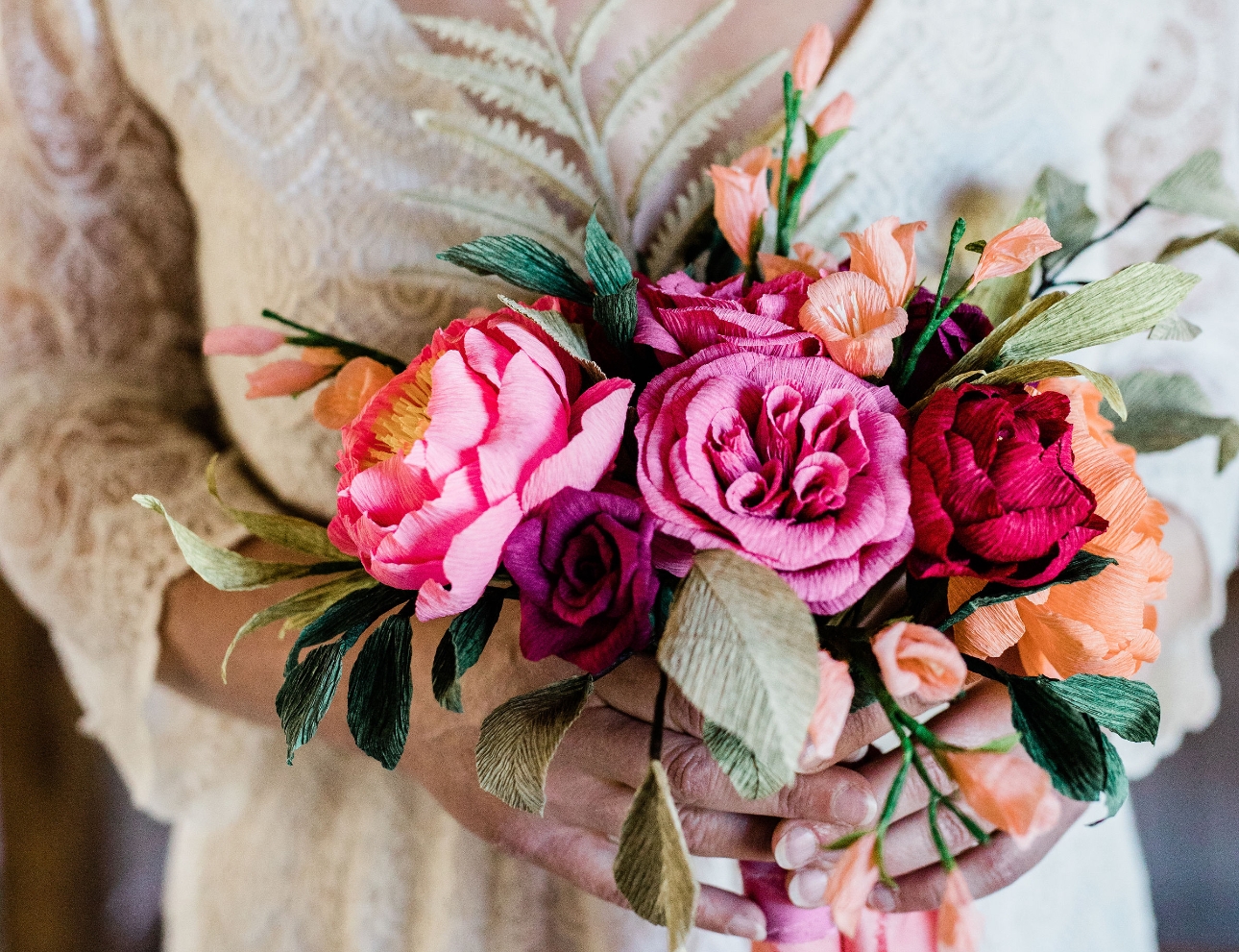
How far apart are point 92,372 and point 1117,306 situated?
668 mm

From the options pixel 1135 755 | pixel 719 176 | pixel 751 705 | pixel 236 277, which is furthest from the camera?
pixel 1135 755

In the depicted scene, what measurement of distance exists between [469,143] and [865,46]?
0.77 ft

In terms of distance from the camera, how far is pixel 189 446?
24.0 inches

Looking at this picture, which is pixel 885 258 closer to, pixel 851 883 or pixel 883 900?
pixel 851 883

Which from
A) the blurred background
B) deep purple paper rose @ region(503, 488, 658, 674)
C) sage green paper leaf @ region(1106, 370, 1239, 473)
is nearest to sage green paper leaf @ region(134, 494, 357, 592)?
deep purple paper rose @ region(503, 488, 658, 674)

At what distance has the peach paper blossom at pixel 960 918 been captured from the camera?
0.23 metres

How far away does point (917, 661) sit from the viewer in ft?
0.73

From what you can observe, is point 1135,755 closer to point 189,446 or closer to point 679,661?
point 679,661

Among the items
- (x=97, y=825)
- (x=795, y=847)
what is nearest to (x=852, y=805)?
(x=795, y=847)

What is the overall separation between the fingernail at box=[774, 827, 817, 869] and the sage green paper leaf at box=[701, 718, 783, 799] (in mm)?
144

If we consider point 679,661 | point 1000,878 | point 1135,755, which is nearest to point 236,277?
point 679,661

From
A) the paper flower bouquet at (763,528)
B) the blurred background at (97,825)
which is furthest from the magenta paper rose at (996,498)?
the blurred background at (97,825)

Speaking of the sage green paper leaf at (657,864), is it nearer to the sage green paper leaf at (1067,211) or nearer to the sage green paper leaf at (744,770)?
the sage green paper leaf at (744,770)

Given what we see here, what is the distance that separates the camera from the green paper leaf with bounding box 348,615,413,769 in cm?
27
